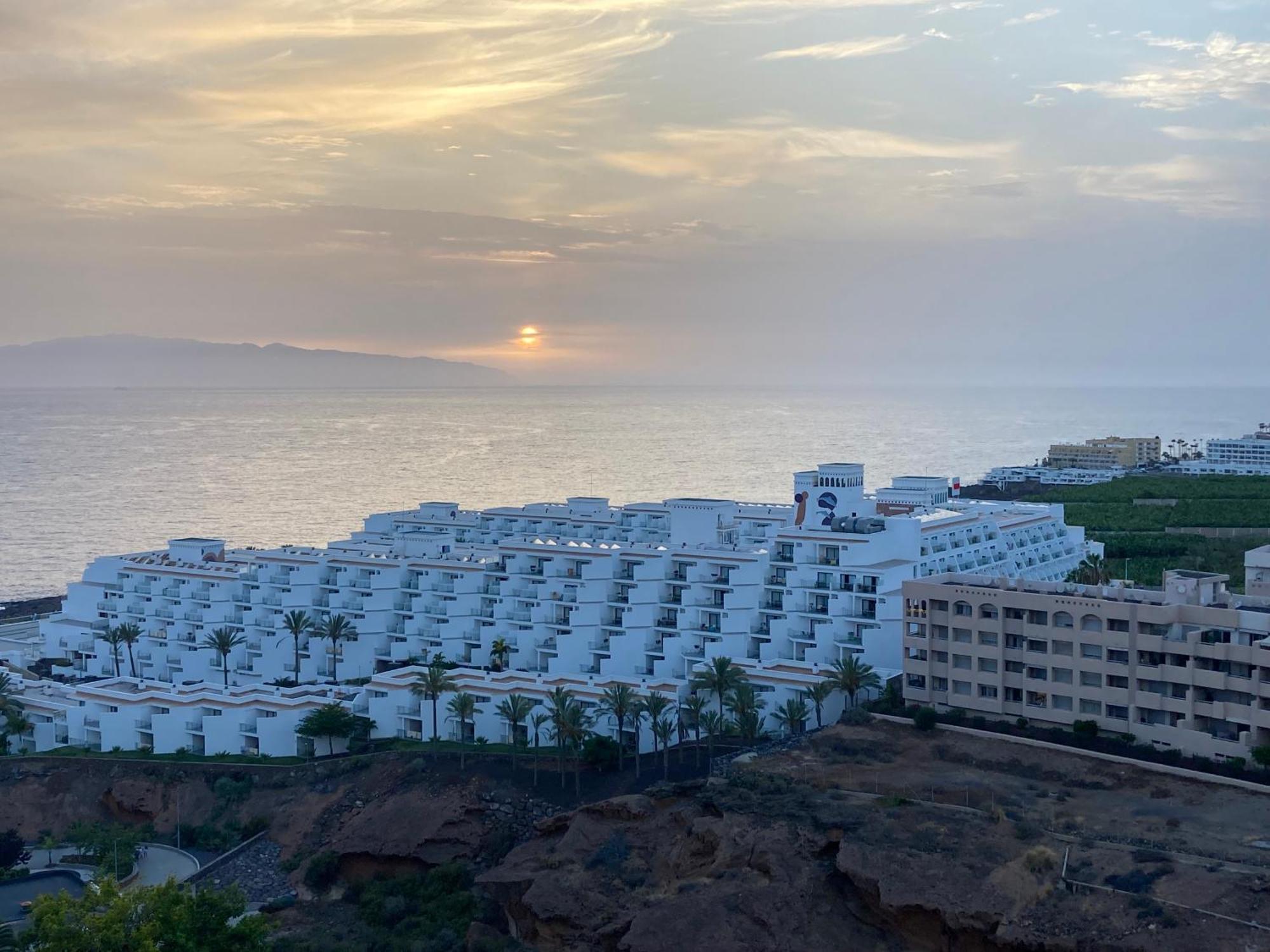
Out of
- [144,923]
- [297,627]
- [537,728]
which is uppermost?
[297,627]

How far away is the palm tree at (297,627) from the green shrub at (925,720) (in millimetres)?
29771

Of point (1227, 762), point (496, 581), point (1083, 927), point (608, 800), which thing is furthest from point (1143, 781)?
point (496, 581)

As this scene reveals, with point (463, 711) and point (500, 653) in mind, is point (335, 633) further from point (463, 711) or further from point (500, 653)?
point (463, 711)

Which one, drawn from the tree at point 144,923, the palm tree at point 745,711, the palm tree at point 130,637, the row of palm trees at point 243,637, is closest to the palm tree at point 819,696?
the palm tree at point 745,711

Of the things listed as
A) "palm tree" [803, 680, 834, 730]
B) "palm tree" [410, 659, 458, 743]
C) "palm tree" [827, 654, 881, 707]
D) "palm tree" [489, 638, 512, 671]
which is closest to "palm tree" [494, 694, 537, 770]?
"palm tree" [410, 659, 458, 743]

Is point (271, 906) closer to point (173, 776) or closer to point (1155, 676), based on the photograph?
point (173, 776)

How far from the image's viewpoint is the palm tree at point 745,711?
47750mm

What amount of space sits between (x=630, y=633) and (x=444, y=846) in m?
16.9

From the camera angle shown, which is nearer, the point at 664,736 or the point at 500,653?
the point at 664,736

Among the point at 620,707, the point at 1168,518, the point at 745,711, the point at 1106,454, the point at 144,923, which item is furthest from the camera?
the point at 1106,454

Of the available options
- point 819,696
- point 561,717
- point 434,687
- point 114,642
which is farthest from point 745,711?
point 114,642

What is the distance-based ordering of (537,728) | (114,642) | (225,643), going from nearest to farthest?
(537,728) → (225,643) → (114,642)

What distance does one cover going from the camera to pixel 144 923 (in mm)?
31672

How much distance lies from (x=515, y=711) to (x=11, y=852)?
17.5 metres
